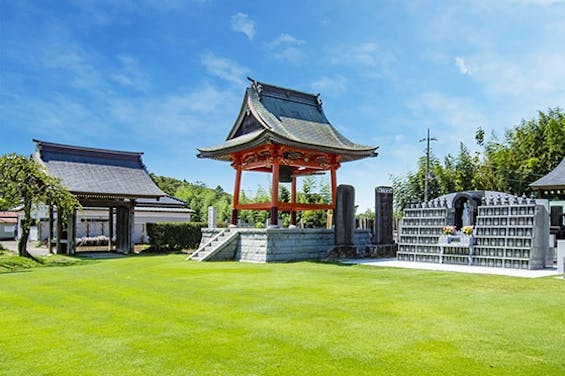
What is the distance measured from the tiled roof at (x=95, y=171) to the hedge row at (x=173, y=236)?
6.10ft

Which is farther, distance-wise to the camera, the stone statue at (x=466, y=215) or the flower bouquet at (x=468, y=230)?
the stone statue at (x=466, y=215)

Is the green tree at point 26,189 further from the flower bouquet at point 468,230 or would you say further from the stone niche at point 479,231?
the flower bouquet at point 468,230

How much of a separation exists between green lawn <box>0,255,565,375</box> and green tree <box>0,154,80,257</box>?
722cm

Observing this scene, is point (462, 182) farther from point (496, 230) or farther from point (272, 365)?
point (272, 365)

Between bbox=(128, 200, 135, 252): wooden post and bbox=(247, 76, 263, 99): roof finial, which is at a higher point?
bbox=(247, 76, 263, 99): roof finial

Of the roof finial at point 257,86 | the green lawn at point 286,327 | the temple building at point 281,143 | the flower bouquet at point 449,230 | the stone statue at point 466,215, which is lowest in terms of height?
the green lawn at point 286,327

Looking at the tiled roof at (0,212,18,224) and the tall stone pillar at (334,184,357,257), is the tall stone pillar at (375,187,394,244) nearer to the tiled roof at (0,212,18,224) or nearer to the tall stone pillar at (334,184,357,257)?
the tall stone pillar at (334,184,357,257)

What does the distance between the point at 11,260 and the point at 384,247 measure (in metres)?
12.5

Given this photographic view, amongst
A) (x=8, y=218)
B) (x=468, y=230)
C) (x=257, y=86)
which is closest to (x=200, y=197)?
(x=8, y=218)

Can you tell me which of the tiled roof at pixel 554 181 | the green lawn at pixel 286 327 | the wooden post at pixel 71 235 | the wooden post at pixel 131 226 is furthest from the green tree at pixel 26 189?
the tiled roof at pixel 554 181

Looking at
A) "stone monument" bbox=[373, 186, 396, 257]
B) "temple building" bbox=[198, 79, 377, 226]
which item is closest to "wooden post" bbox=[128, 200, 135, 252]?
"temple building" bbox=[198, 79, 377, 226]

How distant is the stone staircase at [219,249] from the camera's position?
16453 mm

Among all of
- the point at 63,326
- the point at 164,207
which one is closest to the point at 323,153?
the point at 63,326

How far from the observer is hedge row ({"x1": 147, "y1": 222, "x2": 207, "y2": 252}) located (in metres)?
22.7
